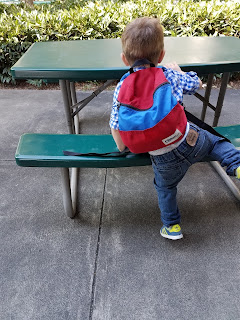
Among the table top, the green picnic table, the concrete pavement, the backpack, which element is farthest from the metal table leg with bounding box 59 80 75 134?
the backpack

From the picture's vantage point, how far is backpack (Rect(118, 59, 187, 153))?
1.53 metres

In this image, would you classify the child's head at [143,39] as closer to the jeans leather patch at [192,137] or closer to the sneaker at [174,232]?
the jeans leather patch at [192,137]

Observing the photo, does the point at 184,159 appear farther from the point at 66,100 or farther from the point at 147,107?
the point at 66,100

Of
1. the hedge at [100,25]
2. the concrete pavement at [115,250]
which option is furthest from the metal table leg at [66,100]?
the hedge at [100,25]

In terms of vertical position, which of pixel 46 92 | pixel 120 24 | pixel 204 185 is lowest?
pixel 46 92

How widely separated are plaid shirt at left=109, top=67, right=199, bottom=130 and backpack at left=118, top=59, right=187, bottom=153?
0.08 metres

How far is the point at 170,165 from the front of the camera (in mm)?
1788

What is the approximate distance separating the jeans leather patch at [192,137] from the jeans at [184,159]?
0.02 metres

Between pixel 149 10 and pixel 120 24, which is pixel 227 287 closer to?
pixel 120 24

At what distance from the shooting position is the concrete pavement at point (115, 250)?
5.54 ft

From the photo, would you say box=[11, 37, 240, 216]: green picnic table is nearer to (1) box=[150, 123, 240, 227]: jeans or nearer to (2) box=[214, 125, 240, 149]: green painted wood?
(1) box=[150, 123, 240, 227]: jeans

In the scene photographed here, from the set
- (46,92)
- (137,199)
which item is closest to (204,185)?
(137,199)

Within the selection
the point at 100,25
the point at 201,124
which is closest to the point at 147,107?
the point at 201,124

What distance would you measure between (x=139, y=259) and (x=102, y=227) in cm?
40
